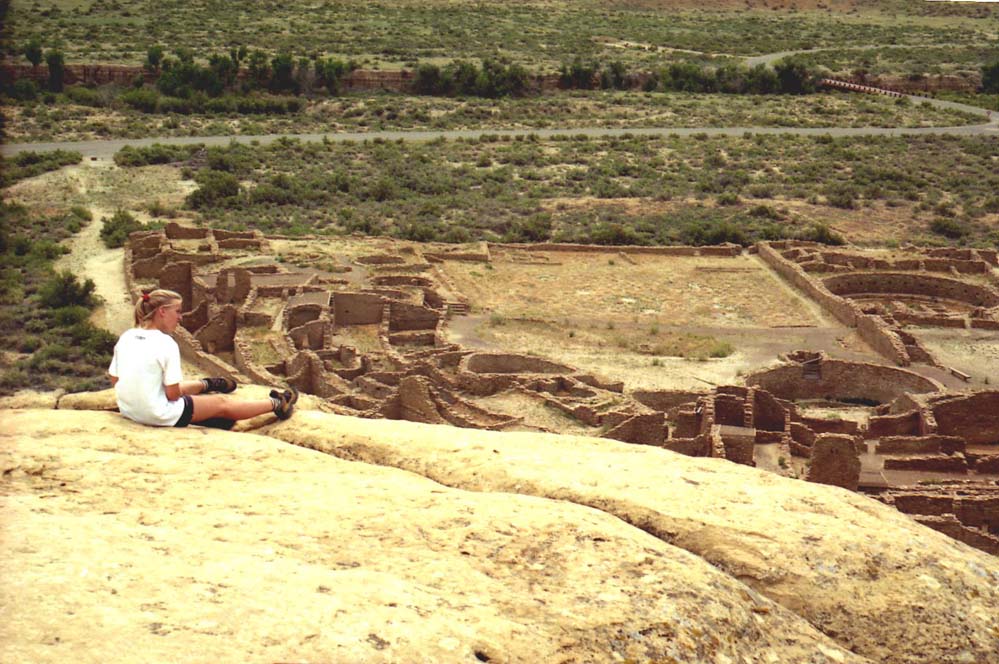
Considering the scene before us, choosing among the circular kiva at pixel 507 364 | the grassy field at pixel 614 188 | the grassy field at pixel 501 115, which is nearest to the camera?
the circular kiva at pixel 507 364

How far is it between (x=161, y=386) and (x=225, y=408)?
518 mm

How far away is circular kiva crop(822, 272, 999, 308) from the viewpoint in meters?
42.7

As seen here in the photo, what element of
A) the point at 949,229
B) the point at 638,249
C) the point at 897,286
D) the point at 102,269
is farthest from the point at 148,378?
the point at 949,229

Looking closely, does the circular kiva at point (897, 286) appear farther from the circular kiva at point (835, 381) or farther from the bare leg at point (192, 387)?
the bare leg at point (192, 387)

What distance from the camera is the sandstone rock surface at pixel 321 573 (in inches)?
247

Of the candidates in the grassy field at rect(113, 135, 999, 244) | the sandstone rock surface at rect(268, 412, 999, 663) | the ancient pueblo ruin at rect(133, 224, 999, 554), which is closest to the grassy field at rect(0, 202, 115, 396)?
the ancient pueblo ruin at rect(133, 224, 999, 554)

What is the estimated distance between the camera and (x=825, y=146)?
7138cm

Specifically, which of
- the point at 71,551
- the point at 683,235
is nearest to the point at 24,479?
the point at 71,551

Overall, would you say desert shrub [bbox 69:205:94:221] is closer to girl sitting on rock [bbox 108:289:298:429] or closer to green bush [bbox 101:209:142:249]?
green bush [bbox 101:209:142:249]

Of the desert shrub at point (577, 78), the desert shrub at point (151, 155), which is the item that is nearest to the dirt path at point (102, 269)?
the desert shrub at point (151, 155)

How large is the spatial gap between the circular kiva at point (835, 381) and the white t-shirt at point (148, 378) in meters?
23.8

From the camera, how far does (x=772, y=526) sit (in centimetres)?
841

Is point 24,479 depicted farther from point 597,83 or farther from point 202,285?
point 597,83

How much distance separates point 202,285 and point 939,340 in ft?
66.1
